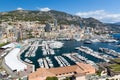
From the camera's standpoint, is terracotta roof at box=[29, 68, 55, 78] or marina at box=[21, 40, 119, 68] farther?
marina at box=[21, 40, 119, 68]

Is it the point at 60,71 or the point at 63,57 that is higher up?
the point at 60,71

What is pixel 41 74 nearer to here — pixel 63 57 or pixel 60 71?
pixel 60 71

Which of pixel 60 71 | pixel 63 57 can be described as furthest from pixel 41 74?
pixel 63 57

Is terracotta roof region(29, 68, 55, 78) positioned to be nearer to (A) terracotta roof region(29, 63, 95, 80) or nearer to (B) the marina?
(A) terracotta roof region(29, 63, 95, 80)

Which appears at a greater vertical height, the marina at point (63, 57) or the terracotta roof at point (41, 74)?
the terracotta roof at point (41, 74)

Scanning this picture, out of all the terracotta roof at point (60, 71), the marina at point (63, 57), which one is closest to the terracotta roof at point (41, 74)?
the terracotta roof at point (60, 71)

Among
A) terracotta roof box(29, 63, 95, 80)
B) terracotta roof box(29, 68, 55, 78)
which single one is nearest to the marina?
terracotta roof box(29, 63, 95, 80)

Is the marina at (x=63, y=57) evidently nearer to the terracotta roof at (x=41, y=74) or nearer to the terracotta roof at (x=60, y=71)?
the terracotta roof at (x=60, y=71)

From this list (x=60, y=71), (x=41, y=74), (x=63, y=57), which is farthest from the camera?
(x=63, y=57)

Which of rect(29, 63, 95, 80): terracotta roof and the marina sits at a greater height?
rect(29, 63, 95, 80): terracotta roof

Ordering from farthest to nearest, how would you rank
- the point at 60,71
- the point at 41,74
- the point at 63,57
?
the point at 63,57
the point at 60,71
the point at 41,74

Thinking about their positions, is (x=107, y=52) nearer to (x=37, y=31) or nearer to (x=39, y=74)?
(x=39, y=74)

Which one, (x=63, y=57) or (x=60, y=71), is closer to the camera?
(x=60, y=71)

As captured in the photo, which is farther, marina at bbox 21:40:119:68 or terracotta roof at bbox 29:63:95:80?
marina at bbox 21:40:119:68
